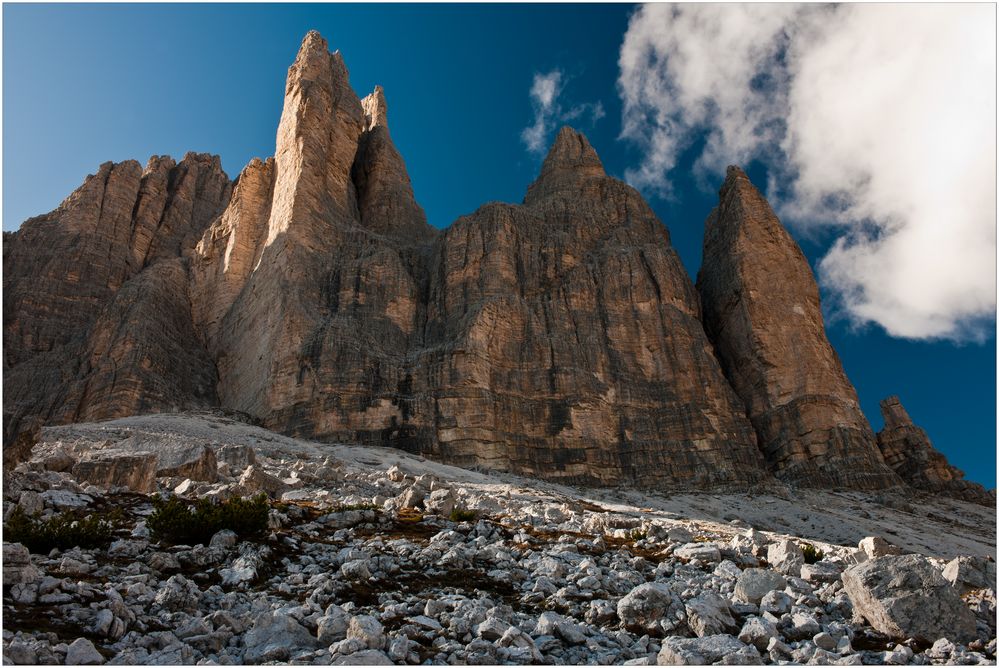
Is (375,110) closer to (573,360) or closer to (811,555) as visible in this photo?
(573,360)

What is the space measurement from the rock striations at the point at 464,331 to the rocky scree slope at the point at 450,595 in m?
36.8

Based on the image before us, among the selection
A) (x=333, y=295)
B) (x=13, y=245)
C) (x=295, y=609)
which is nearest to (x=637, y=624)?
(x=295, y=609)

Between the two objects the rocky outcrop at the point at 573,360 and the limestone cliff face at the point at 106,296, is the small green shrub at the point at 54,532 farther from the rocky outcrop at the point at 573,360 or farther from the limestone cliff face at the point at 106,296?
the limestone cliff face at the point at 106,296

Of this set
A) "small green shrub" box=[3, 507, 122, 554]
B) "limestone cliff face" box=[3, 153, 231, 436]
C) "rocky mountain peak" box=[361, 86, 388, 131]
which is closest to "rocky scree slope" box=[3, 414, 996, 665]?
"small green shrub" box=[3, 507, 122, 554]

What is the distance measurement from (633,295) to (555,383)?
14.6 meters

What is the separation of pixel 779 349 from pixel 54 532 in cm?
6360

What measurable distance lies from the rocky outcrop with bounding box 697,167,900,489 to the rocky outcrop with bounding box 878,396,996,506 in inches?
228

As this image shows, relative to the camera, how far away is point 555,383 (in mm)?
59656

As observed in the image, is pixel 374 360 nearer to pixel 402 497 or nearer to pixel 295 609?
pixel 402 497

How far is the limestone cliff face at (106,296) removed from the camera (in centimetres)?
6094

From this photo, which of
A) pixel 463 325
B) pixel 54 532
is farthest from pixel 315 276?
pixel 54 532

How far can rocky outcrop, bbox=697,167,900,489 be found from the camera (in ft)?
189

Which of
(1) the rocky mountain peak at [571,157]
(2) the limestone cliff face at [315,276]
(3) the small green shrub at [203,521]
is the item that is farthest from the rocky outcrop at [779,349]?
(3) the small green shrub at [203,521]

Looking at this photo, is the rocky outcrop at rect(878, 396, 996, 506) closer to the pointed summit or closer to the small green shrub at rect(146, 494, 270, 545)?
the pointed summit
